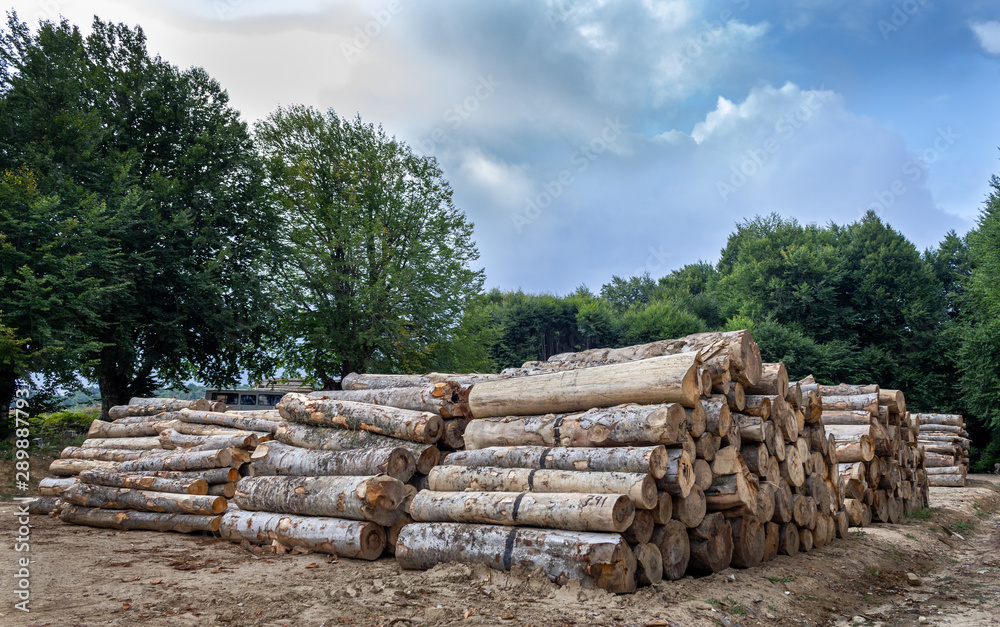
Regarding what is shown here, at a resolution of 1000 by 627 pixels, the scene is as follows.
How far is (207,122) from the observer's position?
22188mm

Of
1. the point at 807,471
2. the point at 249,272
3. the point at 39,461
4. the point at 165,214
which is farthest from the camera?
the point at 249,272

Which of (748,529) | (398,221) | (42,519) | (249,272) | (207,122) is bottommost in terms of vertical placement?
(42,519)

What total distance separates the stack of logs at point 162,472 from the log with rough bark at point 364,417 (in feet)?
3.19

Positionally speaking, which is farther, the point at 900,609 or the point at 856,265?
the point at 856,265

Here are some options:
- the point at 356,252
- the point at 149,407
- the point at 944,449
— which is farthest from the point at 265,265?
the point at 944,449

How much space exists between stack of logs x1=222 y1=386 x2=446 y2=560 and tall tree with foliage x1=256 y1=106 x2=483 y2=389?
48.7 ft

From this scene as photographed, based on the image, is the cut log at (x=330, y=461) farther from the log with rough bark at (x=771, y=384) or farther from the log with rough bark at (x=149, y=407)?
the log with rough bark at (x=149, y=407)

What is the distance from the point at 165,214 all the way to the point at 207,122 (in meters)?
4.07

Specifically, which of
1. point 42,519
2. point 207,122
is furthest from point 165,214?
point 42,519

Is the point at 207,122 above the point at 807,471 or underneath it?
above

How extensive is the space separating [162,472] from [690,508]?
8247mm

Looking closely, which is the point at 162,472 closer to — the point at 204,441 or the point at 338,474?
the point at 204,441

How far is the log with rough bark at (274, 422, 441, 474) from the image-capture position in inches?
300

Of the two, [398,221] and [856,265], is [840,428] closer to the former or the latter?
[398,221]
